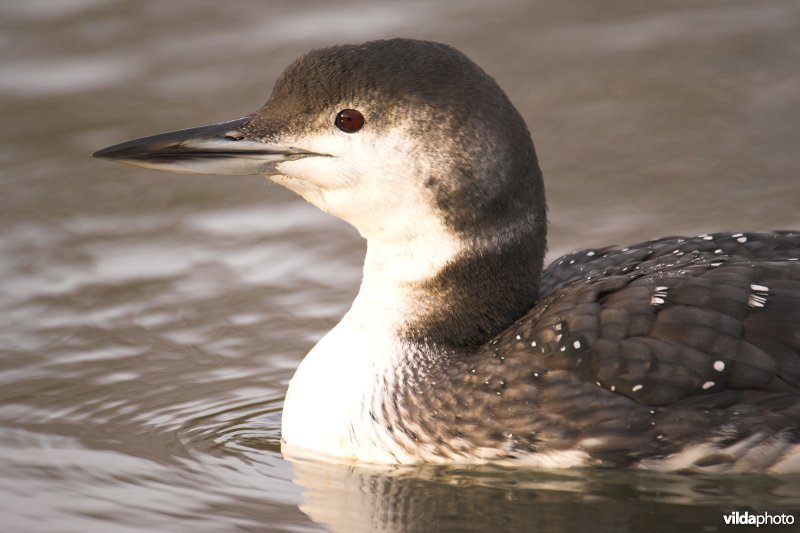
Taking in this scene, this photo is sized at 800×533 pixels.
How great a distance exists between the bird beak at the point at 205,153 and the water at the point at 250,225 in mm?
963

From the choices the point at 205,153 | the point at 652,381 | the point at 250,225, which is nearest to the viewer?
the point at 652,381

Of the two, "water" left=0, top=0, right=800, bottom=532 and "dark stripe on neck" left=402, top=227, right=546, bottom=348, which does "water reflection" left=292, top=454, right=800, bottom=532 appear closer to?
"water" left=0, top=0, right=800, bottom=532

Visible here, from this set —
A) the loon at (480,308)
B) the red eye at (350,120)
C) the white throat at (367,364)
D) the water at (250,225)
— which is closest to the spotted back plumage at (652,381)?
the loon at (480,308)

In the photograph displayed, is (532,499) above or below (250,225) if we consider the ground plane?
below

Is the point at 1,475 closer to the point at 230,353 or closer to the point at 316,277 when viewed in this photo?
the point at 230,353

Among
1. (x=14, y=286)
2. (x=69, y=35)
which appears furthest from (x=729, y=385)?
(x=69, y=35)

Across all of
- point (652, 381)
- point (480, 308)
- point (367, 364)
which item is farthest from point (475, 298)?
point (652, 381)

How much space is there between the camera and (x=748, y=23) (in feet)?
27.9

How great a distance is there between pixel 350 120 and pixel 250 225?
2534 mm

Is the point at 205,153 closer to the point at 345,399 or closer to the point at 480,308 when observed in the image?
the point at 345,399

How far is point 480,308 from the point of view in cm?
496

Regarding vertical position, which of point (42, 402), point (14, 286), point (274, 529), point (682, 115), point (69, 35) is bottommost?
point (274, 529)

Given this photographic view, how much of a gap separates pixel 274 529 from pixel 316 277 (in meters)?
2.42

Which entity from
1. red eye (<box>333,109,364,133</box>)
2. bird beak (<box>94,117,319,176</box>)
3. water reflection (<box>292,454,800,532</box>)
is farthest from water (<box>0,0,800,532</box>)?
red eye (<box>333,109,364,133</box>)
